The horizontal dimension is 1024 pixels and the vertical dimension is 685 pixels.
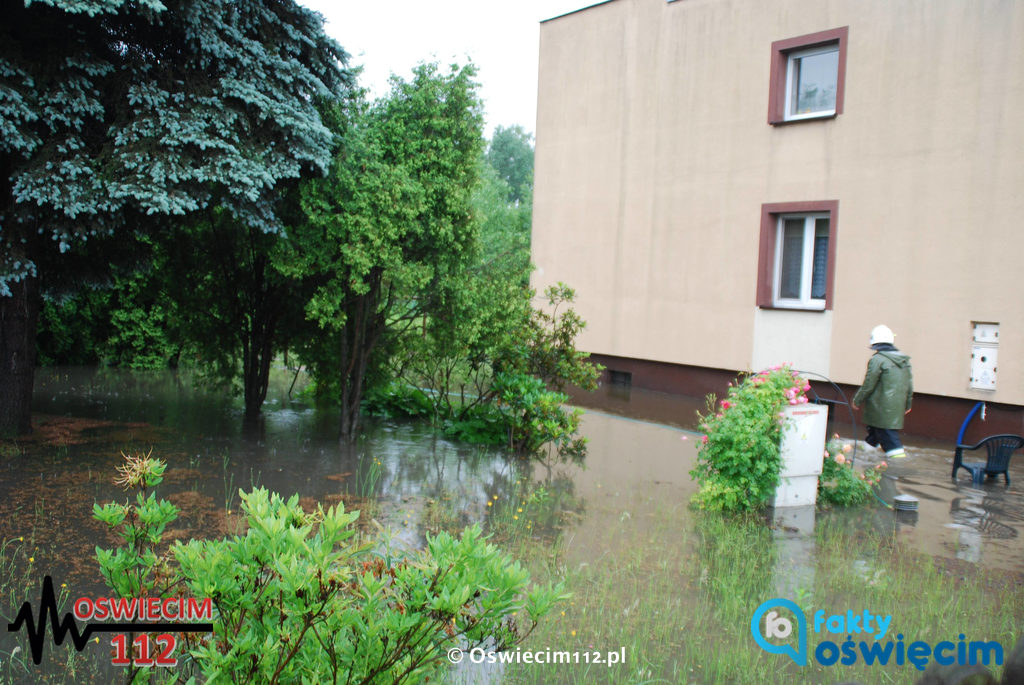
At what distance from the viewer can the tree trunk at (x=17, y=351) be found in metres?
8.73

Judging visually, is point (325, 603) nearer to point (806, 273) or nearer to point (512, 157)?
point (806, 273)

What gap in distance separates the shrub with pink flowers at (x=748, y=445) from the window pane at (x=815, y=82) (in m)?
9.29

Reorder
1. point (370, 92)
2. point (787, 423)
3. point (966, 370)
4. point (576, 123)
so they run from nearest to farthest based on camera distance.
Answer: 1. point (787, 423)
2. point (370, 92)
3. point (966, 370)
4. point (576, 123)

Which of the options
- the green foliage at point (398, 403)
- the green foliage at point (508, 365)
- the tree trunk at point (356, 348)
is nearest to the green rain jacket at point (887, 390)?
the green foliage at point (508, 365)

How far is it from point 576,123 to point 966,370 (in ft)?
34.6

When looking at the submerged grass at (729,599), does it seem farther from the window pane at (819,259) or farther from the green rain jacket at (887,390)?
the window pane at (819,259)

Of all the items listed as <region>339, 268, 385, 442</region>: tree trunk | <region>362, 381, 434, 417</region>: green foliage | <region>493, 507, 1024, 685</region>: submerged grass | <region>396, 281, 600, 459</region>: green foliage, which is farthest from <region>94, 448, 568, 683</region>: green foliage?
<region>362, 381, 434, 417</region>: green foliage

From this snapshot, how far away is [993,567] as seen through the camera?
6160 mm

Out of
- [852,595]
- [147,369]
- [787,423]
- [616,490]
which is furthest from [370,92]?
[147,369]

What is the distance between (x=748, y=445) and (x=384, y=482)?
355 centimetres

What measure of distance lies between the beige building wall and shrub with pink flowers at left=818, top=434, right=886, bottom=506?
564 cm

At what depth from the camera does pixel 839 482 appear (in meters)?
8.05

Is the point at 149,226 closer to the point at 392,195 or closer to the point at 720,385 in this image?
the point at 392,195

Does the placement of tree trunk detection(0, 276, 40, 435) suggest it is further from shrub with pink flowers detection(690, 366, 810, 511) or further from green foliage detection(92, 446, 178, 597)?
shrub with pink flowers detection(690, 366, 810, 511)
